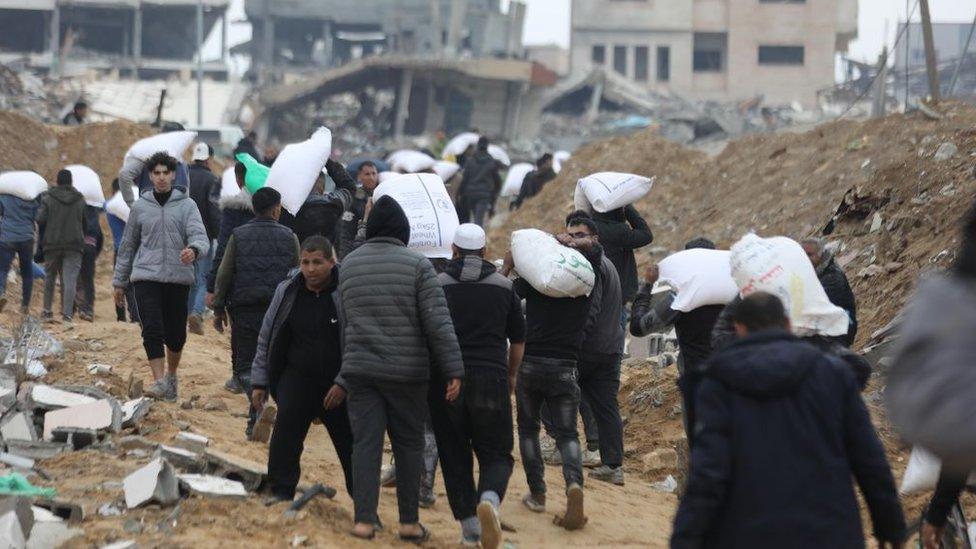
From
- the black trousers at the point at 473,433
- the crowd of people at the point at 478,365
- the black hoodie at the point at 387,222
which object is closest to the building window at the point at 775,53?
the crowd of people at the point at 478,365

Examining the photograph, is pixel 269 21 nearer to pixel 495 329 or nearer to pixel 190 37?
pixel 190 37

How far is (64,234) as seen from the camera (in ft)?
49.0

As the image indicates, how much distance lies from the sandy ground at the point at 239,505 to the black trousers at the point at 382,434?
0.18m

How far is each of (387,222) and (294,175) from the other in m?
3.20

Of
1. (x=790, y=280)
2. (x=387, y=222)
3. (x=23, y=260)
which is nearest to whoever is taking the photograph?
(x=790, y=280)

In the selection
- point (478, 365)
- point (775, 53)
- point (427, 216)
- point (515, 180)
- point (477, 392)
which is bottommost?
point (477, 392)

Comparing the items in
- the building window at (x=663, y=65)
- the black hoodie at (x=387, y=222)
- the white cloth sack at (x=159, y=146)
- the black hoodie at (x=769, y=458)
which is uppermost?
the building window at (x=663, y=65)

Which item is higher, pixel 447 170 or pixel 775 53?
pixel 775 53

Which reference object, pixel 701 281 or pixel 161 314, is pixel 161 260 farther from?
pixel 701 281

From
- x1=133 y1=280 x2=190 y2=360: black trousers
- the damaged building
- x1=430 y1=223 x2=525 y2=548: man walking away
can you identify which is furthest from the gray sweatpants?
the damaged building

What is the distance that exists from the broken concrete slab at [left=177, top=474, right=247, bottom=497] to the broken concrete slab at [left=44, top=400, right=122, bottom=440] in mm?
1563

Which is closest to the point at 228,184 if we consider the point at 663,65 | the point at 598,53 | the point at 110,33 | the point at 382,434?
the point at 382,434

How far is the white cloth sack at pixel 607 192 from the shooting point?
1126 centimetres

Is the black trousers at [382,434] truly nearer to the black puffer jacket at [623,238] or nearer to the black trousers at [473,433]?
the black trousers at [473,433]
